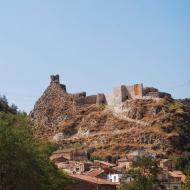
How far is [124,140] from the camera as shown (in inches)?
6555

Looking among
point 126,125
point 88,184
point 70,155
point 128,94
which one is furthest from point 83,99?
point 88,184

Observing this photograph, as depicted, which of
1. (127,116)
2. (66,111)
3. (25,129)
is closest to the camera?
(25,129)

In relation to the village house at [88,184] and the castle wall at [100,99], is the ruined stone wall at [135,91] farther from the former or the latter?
the village house at [88,184]

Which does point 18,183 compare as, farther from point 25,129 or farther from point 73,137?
point 73,137

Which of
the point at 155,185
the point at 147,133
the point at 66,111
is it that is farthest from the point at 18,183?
the point at 66,111

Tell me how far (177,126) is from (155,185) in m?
96.2

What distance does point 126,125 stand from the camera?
173500 millimetres

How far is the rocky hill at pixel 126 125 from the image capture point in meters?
162

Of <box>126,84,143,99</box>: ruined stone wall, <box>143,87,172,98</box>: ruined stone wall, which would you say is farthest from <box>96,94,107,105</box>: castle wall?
<box>143,87,172,98</box>: ruined stone wall

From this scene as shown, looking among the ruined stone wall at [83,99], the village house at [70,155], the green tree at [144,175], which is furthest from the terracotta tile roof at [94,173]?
the ruined stone wall at [83,99]

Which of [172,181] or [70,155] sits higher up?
[70,155]

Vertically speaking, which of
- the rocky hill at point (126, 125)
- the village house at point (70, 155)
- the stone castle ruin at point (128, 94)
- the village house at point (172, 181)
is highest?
the stone castle ruin at point (128, 94)

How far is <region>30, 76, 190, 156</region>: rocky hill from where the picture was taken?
162250 mm

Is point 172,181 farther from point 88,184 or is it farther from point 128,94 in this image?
point 128,94
